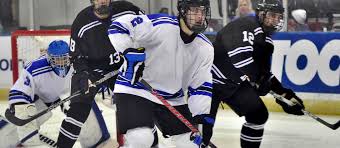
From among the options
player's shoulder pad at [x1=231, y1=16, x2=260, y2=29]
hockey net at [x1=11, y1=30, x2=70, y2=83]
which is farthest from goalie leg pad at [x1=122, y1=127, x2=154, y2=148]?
hockey net at [x1=11, y1=30, x2=70, y2=83]

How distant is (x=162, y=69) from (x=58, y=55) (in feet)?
3.67

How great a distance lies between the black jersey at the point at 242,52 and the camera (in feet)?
10.3

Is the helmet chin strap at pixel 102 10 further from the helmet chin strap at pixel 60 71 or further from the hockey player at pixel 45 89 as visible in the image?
the helmet chin strap at pixel 60 71

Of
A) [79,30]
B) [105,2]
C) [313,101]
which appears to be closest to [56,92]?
[79,30]

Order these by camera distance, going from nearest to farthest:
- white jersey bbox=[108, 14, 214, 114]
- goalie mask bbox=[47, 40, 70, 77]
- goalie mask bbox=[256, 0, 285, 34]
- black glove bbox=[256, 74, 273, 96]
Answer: white jersey bbox=[108, 14, 214, 114] < goalie mask bbox=[256, 0, 285, 34] < black glove bbox=[256, 74, 273, 96] < goalie mask bbox=[47, 40, 70, 77]

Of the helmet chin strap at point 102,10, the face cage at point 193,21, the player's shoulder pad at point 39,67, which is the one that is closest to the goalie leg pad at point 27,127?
the player's shoulder pad at point 39,67

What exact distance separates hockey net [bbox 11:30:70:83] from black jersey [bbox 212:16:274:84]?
2427 mm

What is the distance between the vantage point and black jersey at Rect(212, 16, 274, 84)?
3.13 metres

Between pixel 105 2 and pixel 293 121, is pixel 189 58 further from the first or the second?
pixel 293 121

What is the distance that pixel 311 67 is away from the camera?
17.2ft

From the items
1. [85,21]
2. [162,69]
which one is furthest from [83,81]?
[162,69]

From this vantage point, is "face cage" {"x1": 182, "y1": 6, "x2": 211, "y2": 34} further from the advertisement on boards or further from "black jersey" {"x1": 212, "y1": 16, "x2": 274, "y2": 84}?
the advertisement on boards

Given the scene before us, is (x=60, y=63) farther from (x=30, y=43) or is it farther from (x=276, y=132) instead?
(x=30, y=43)

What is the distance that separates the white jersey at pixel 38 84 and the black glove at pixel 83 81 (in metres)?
0.32
